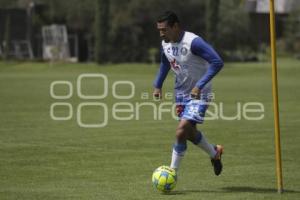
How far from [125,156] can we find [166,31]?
14.2 ft

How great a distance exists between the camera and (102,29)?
211ft

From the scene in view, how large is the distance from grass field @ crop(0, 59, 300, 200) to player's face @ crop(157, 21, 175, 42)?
198cm

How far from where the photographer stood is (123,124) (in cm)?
2155

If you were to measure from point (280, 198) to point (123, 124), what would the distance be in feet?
37.5

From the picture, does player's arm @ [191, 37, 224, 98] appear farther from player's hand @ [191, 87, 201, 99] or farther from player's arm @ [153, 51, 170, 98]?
player's arm @ [153, 51, 170, 98]

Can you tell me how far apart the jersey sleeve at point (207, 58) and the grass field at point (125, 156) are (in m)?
1.43

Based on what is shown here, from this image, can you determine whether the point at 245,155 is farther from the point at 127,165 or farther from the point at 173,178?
the point at 173,178

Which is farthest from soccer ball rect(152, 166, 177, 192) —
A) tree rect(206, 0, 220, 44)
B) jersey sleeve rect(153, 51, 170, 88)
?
tree rect(206, 0, 220, 44)

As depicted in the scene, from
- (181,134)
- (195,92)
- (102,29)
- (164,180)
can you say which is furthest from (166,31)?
(102,29)

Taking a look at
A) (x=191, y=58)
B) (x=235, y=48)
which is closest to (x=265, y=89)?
(x=191, y=58)

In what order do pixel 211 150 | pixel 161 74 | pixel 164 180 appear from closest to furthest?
pixel 164 180
pixel 211 150
pixel 161 74

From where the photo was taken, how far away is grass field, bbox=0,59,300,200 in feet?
36.0

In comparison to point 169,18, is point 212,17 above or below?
below

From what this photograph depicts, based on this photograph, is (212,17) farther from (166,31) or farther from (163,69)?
(166,31)
